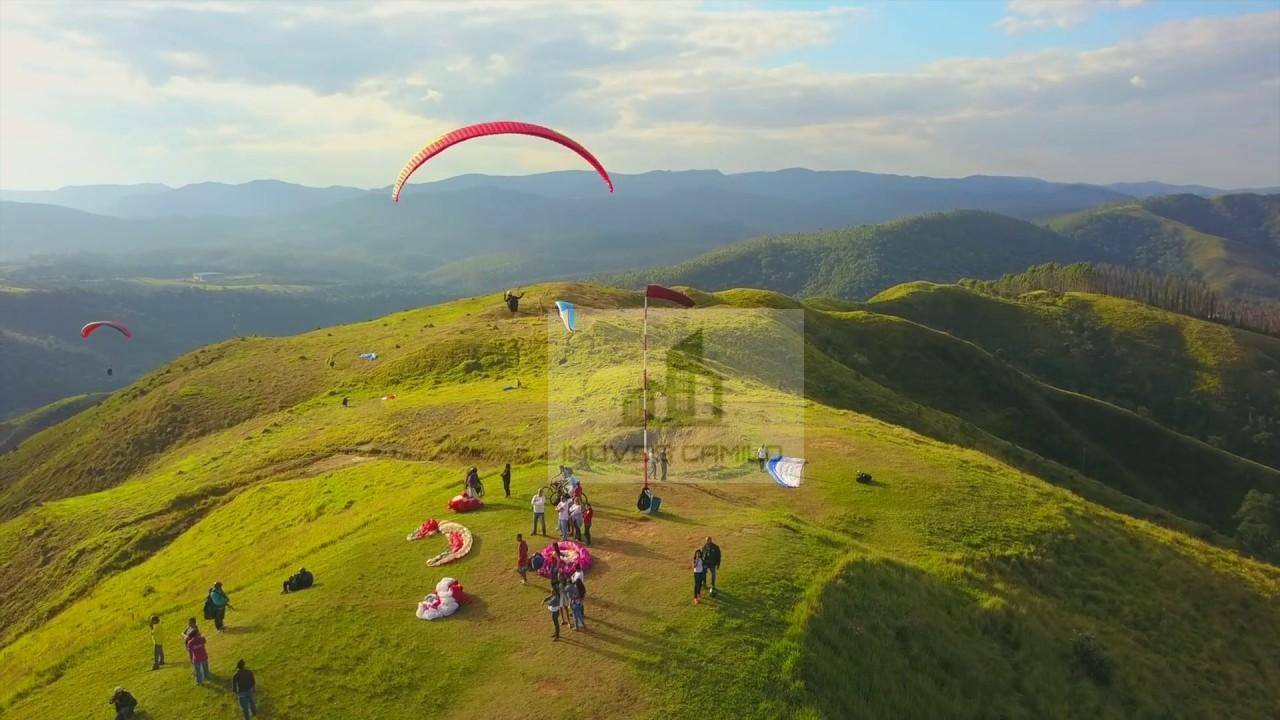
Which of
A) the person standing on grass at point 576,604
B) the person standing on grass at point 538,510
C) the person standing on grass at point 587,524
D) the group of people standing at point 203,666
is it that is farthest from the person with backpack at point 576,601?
the group of people standing at point 203,666

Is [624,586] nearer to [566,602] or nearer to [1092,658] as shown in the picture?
[566,602]

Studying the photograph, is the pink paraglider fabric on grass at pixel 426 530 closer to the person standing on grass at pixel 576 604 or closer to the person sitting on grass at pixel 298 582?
the person sitting on grass at pixel 298 582

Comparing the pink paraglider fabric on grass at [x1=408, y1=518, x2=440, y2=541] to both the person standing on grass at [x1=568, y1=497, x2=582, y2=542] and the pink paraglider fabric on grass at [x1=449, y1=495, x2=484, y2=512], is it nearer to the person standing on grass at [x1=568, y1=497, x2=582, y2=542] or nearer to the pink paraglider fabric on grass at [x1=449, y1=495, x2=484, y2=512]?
the pink paraglider fabric on grass at [x1=449, y1=495, x2=484, y2=512]

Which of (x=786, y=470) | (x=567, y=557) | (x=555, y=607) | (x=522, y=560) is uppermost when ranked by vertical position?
(x=555, y=607)

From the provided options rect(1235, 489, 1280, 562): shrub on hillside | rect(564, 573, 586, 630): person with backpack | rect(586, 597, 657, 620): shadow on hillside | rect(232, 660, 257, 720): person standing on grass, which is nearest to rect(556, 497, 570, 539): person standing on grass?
rect(586, 597, 657, 620): shadow on hillside

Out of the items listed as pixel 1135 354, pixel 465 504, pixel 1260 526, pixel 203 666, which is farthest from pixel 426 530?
pixel 1135 354

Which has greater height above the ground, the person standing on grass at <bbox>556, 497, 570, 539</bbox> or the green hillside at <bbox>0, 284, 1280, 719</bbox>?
the person standing on grass at <bbox>556, 497, 570, 539</bbox>
